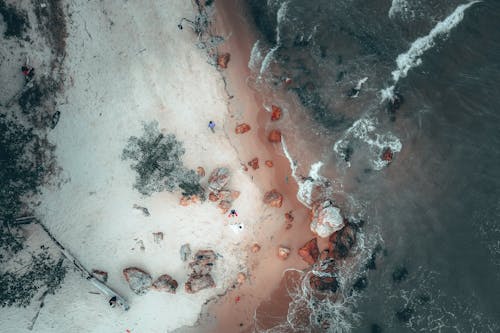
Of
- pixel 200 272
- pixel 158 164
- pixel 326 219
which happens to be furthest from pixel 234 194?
pixel 326 219

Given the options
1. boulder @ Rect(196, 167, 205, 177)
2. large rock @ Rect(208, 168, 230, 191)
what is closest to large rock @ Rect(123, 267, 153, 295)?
large rock @ Rect(208, 168, 230, 191)

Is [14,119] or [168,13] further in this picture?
[168,13]

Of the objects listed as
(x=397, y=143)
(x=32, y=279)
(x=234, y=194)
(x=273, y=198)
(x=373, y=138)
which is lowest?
(x=32, y=279)

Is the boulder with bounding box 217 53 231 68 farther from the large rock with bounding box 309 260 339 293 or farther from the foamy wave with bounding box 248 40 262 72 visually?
the large rock with bounding box 309 260 339 293

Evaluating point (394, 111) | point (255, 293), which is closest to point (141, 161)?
point (255, 293)

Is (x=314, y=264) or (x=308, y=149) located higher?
(x=308, y=149)

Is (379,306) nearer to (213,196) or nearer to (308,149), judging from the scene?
(308,149)

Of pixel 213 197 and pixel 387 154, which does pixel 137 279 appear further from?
pixel 387 154
